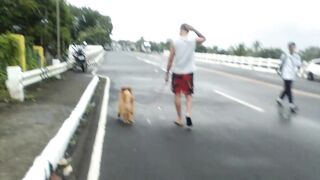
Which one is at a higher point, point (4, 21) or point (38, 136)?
point (4, 21)

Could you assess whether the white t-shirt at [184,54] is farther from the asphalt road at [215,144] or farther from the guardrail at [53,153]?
the guardrail at [53,153]

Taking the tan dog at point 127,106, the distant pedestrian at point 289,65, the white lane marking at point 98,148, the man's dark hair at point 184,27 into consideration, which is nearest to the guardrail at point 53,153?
the white lane marking at point 98,148

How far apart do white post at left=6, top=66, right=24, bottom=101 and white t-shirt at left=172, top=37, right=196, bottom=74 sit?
4.46 meters

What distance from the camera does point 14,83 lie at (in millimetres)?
14078

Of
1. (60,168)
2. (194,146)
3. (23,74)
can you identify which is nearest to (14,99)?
(23,74)

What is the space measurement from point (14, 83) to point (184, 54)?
468 cm

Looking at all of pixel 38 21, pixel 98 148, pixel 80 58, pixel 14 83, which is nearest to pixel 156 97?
pixel 14 83

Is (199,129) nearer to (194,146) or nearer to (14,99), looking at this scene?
(194,146)

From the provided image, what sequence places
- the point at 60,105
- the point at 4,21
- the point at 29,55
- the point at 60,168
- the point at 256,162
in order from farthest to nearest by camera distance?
the point at 4,21
the point at 29,55
the point at 60,105
the point at 256,162
the point at 60,168

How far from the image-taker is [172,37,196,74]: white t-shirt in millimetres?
11672

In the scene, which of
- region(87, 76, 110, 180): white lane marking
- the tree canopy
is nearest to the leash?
region(87, 76, 110, 180): white lane marking

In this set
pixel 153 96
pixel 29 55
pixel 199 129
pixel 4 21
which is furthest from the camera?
pixel 4 21

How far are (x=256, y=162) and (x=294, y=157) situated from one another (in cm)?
74

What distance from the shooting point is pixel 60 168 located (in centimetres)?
740
